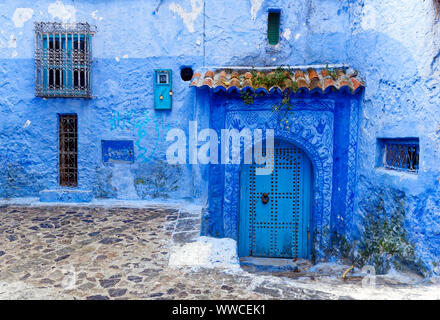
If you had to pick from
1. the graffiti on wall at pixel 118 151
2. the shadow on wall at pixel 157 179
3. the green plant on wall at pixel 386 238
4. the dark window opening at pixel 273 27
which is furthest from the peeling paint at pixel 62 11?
the green plant on wall at pixel 386 238

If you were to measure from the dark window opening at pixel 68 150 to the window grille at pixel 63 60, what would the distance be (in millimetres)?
600

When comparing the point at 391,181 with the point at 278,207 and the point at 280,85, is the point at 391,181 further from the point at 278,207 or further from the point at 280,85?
the point at 280,85

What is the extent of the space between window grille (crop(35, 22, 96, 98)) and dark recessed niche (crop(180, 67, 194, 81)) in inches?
72.4

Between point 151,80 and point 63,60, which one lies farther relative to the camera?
point 151,80

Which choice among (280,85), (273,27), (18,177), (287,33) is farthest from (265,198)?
(18,177)

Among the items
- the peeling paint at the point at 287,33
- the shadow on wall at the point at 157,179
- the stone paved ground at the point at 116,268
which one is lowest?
the stone paved ground at the point at 116,268

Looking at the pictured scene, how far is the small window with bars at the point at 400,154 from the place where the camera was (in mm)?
4137

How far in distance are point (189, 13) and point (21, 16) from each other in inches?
134

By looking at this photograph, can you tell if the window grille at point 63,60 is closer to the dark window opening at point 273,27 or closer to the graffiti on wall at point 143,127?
the graffiti on wall at point 143,127

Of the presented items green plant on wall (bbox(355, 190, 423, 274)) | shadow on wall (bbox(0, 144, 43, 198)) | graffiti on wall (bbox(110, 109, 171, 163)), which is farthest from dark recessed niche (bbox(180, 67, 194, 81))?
green plant on wall (bbox(355, 190, 423, 274))

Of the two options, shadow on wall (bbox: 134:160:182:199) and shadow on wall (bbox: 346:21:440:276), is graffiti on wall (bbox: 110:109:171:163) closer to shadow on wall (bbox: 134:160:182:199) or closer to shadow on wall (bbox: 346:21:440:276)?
shadow on wall (bbox: 134:160:182:199)

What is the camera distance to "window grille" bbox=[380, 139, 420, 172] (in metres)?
4.14

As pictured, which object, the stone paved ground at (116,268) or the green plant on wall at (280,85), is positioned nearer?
the stone paved ground at (116,268)

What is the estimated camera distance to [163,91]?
597 cm
